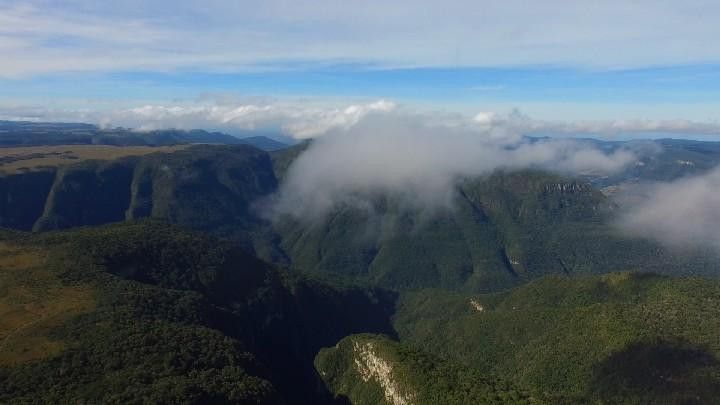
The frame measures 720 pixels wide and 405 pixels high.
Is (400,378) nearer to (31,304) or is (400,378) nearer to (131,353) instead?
(131,353)

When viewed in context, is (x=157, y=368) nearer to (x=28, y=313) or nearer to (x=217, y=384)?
(x=217, y=384)

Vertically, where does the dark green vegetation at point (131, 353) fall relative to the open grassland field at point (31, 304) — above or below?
below

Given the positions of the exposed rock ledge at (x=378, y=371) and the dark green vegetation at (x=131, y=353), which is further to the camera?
the exposed rock ledge at (x=378, y=371)

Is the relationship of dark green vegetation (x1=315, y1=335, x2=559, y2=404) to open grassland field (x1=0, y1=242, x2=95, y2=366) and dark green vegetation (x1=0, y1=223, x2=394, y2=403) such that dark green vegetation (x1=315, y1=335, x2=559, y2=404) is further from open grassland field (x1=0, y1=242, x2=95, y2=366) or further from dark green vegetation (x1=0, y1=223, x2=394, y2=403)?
open grassland field (x1=0, y1=242, x2=95, y2=366)

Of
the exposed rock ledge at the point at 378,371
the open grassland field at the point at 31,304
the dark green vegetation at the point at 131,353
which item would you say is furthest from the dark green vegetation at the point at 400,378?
the open grassland field at the point at 31,304

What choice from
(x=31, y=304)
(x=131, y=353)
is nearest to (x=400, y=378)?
(x=131, y=353)

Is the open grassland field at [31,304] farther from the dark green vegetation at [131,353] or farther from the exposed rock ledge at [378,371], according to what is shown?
the exposed rock ledge at [378,371]

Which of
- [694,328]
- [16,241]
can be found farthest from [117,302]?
[694,328]

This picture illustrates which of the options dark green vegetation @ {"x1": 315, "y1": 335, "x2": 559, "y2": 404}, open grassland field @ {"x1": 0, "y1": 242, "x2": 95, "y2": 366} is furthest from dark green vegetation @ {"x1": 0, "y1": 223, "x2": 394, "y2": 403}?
dark green vegetation @ {"x1": 315, "y1": 335, "x2": 559, "y2": 404}
